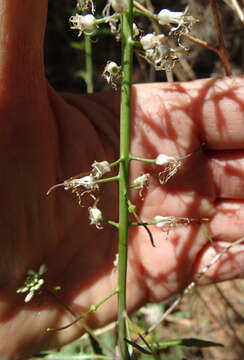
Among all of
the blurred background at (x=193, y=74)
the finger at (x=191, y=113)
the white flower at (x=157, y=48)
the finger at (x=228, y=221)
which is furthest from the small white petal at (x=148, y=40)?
the blurred background at (x=193, y=74)

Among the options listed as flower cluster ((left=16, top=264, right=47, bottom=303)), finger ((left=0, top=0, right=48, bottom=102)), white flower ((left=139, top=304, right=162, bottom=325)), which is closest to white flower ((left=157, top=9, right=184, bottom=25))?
finger ((left=0, top=0, right=48, bottom=102))

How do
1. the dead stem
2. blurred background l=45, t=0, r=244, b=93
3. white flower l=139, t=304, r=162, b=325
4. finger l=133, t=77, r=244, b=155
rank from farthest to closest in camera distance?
blurred background l=45, t=0, r=244, b=93, white flower l=139, t=304, r=162, b=325, finger l=133, t=77, r=244, b=155, the dead stem

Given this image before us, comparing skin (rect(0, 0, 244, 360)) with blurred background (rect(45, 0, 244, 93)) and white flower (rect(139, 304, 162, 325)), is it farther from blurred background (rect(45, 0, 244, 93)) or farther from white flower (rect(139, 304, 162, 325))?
blurred background (rect(45, 0, 244, 93))

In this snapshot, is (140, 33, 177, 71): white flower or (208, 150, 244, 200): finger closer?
(140, 33, 177, 71): white flower

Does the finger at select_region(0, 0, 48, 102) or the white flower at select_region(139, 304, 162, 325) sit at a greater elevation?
the finger at select_region(0, 0, 48, 102)

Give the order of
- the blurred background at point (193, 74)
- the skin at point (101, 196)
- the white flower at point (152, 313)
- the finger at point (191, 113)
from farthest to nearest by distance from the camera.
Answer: the blurred background at point (193, 74), the white flower at point (152, 313), the finger at point (191, 113), the skin at point (101, 196)

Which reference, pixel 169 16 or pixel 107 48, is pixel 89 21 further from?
pixel 107 48

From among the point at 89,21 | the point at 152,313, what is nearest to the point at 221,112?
the point at 89,21

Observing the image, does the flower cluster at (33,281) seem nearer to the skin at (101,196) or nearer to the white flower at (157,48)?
the skin at (101,196)
